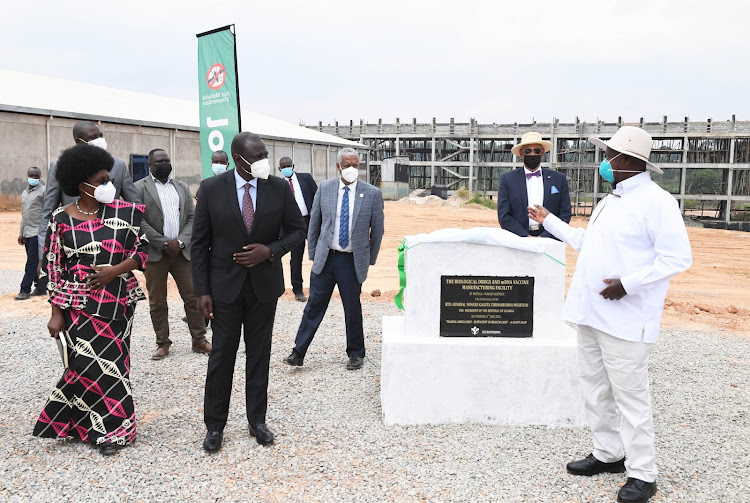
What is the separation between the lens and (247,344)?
4.18m

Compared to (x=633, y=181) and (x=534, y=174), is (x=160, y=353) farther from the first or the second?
(x=633, y=181)

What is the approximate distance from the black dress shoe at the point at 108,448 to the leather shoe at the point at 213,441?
564 mm

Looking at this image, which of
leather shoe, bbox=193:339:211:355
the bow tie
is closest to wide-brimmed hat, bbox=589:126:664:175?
the bow tie

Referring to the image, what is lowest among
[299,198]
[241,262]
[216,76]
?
[241,262]

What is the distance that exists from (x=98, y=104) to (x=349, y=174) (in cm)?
2313

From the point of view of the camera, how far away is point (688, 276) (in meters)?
14.7

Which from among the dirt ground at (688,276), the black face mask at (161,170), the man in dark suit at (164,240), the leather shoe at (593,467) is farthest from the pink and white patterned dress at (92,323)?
the dirt ground at (688,276)

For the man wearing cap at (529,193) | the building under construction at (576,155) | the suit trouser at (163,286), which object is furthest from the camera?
the building under construction at (576,155)

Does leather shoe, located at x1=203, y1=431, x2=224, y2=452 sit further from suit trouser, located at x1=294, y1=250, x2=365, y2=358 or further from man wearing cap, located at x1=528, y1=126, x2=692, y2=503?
man wearing cap, located at x1=528, y1=126, x2=692, y2=503

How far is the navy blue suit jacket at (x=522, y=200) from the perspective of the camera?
591cm

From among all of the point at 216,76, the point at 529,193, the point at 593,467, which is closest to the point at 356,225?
the point at 529,193

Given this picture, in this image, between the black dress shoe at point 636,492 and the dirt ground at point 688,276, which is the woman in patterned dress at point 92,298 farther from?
the dirt ground at point 688,276

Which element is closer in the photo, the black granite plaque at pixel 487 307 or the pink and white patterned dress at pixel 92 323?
the pink and white patterned dress at pixel 92 323

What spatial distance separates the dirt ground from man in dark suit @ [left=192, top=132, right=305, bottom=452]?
5.82 m
